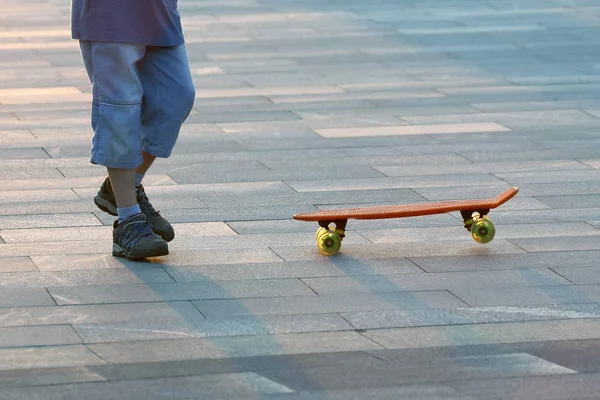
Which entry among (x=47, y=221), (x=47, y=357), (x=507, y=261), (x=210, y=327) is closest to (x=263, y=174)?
(x=47, y=221)

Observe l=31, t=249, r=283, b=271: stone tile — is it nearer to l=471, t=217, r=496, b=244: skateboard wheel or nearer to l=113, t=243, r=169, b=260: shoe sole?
l=113, t=243, r=169, b=260: shoe sole

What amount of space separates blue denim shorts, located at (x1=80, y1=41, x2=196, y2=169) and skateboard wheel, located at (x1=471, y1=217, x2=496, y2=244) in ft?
4.32

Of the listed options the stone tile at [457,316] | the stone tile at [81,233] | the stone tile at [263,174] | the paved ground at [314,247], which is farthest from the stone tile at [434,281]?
the stone tile at [263,174]

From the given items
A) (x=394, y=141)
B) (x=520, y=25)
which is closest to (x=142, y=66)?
(x=394, y=141)

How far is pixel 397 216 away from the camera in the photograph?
19.7ft

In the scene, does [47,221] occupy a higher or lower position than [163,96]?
lower

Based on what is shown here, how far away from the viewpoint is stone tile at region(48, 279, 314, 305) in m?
5.25

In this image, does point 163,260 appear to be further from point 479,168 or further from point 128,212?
point 479,168

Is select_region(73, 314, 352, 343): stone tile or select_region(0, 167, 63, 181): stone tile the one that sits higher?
select_region(73, 314, 352, 343): stone tile

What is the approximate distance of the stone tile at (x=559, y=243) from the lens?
604 cm

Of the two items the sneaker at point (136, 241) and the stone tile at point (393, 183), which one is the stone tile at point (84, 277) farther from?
the stone tile at point (393, 183)

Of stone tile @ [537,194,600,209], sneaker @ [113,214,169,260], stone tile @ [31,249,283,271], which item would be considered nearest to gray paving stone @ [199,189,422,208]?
stone tile @ [537,194,600,209]

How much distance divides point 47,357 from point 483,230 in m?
2.17

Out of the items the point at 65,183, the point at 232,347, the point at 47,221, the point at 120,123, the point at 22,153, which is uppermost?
the point at 120,123
